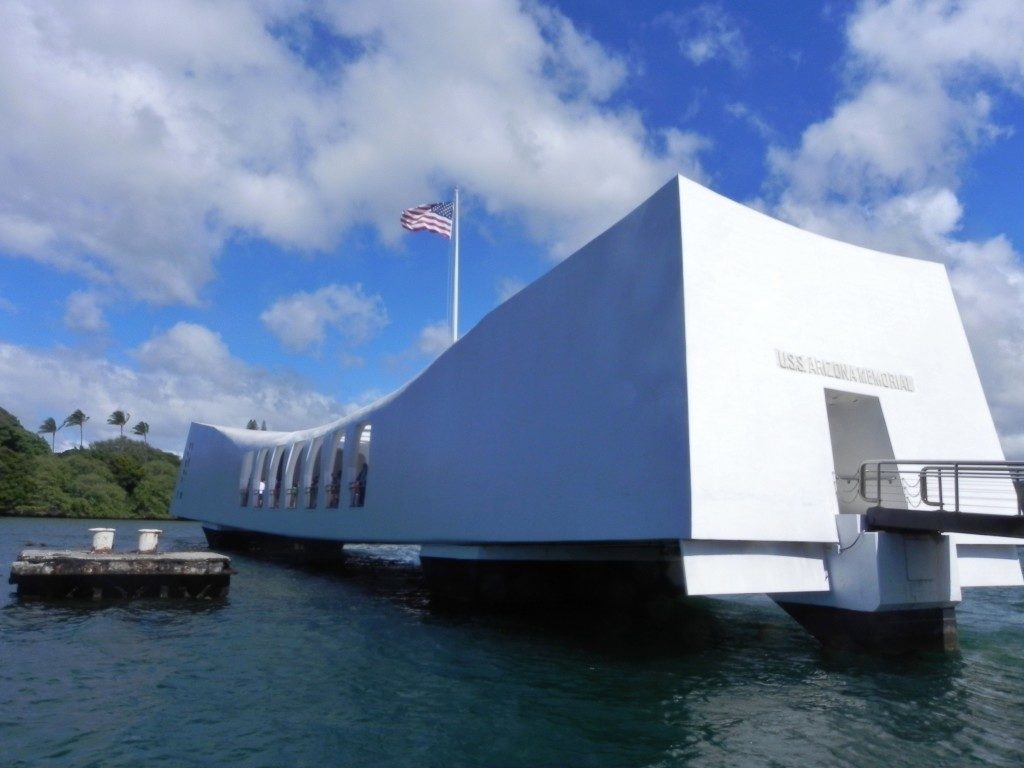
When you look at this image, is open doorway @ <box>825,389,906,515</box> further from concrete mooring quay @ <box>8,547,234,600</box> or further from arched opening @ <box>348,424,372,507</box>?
concrete mooring quay @ <box>8,547,234,600</box>

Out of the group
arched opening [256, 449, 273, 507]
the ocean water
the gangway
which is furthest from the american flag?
arched opening [256, 449, 273, 507]

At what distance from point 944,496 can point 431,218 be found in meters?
14.1

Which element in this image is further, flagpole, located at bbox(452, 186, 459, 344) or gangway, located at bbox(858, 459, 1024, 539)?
flagpole, located at bbox(452, 186, 459, 344)

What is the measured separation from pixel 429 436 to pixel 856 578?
9656 millimetres

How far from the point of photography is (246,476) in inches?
1280

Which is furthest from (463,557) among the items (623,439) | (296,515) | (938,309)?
(296,515)

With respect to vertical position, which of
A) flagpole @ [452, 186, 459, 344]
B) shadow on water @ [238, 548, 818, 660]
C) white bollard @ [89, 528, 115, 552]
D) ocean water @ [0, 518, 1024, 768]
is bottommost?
ocean water @ [0, 518, 1024, 768]

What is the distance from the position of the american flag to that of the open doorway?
459 inches

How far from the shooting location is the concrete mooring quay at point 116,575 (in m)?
14.6

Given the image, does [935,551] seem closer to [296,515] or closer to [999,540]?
[999,540]

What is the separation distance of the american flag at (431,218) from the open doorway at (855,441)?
11.7 m

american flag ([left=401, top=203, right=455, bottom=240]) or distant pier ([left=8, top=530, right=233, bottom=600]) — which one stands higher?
american flag ([left=401, top=203, right=455, bottom=240])

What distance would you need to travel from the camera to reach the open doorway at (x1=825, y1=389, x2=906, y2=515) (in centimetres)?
1180

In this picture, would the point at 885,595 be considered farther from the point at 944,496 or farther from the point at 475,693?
the point at 475,693
